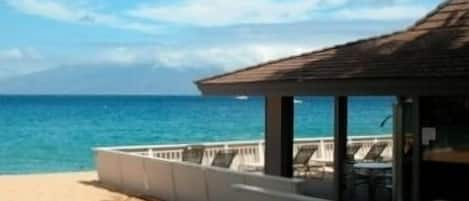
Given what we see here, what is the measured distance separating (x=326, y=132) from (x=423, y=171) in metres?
62.6

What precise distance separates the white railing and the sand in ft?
4.10

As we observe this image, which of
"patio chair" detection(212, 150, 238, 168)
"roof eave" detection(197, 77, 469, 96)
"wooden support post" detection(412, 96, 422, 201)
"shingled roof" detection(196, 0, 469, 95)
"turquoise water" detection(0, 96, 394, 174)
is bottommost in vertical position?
"turquoise water" detection(0, 96, 394, 174)

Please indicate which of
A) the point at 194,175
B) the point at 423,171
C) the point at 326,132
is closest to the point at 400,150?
the point at 423,171

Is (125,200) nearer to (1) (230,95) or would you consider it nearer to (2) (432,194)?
(1) (230,95)

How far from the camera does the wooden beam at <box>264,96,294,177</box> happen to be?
14.1 metres

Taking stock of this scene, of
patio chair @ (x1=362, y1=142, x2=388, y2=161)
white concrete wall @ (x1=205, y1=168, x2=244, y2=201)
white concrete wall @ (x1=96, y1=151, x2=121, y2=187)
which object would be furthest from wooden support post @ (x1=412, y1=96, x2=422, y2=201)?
white concrete wall @ (x1=96, y1=151, x2=121, y2=187)

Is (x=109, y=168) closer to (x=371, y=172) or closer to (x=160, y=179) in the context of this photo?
(x=160, y=179)

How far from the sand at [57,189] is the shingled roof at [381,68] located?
3.36m

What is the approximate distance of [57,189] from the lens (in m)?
17.6

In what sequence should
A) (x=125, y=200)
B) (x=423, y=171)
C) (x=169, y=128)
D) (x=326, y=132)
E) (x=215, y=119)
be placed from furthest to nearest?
1. (x=215, y=119)
2. (x=169, y=128)
3. (x=326, y=132)
4. (x=125, y=200)
5. (x=423, y=171)

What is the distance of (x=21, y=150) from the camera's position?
50969 mm

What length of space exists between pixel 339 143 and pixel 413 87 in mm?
2808

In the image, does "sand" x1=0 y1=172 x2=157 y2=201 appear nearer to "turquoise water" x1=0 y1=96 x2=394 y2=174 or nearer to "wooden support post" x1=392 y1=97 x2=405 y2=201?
"wooden support post" x1=392 y1=97 x2=405 y2=201

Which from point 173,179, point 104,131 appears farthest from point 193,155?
point 104,131
